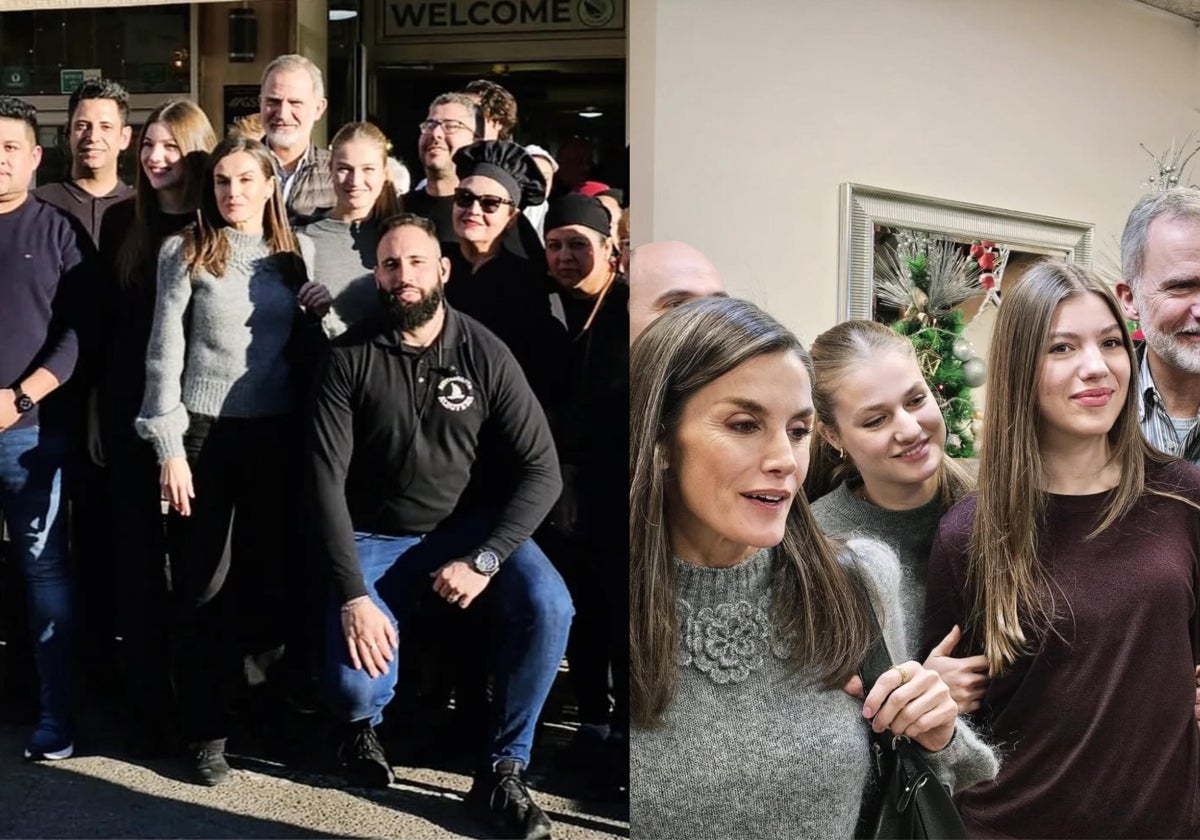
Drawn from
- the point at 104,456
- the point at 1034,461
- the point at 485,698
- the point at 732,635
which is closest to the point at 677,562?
the point at 732,635

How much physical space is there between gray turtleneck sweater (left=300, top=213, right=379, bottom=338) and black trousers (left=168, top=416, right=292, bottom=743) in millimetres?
392

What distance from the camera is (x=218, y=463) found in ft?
14.2

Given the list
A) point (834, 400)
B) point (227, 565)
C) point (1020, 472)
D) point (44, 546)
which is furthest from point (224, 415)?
point (1020, 472)

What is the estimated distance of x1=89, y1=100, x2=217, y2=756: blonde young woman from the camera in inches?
170

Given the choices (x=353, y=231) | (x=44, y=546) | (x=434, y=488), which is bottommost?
(x=44, y=546)

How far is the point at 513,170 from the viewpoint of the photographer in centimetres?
425

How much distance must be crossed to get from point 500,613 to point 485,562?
181 millimetres

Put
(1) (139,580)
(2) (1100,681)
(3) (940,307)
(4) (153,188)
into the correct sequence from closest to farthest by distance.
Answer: (2) (1100,681) < (3) (940,307) < (4) (153,188) < (1) (139,580)

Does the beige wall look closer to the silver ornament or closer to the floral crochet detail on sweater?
the silver ornament

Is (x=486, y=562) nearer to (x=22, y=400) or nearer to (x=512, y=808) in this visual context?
(x=512, y=808)

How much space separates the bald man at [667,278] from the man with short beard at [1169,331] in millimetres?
1275

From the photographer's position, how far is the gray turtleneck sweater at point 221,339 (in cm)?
423

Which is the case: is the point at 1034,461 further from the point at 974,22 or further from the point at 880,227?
the point at 974,22

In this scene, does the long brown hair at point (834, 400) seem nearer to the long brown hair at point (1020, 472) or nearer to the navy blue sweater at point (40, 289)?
the long brown hair at point (1020, 472)
